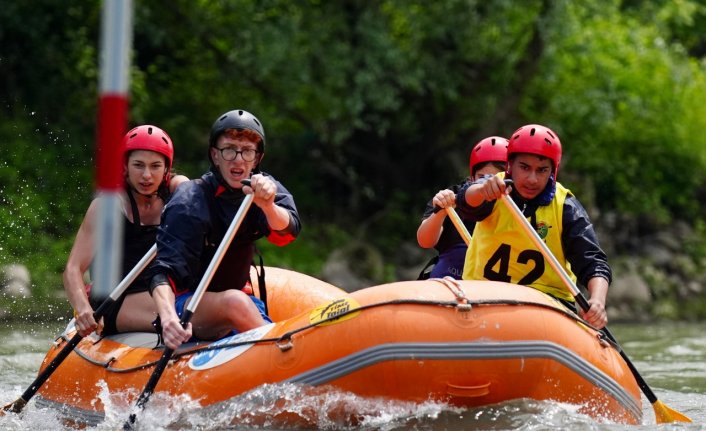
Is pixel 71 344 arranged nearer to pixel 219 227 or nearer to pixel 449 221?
pixel 219 227

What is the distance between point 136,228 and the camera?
6445 millimetres

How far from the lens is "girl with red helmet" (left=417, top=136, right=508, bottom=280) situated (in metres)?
6.43

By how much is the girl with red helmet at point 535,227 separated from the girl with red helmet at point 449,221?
29 centimetres

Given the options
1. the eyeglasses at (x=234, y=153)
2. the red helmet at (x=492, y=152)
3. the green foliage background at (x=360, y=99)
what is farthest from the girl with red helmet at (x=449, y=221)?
the green foliage background at (x=360, y=99)

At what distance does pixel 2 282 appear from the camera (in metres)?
12.1

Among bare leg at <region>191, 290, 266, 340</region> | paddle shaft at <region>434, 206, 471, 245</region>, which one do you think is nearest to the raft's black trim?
bare leg at <region>191, 290, 266, 340</region>

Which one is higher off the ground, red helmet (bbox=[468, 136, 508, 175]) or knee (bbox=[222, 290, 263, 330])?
red helmet (bbox=[468, 136, 508, 175])

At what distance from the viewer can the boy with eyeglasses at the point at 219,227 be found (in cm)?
570

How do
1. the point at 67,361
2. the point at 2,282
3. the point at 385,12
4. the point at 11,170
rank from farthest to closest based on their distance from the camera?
the point at 385,12 < the point at 11,170 < the point at 2,282 < the point at 67,361

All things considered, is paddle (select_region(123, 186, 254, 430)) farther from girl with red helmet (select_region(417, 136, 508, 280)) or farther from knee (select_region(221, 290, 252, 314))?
girl with red helmet (select_region(417, 136, 508, 280))

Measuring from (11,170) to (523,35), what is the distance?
6.86 m

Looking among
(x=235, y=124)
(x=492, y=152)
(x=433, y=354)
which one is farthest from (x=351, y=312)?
(x=492, y=152)

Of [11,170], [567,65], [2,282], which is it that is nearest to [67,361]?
[2,282]

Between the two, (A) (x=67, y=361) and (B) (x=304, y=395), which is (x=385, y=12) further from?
(B) (x=304, y=395)
